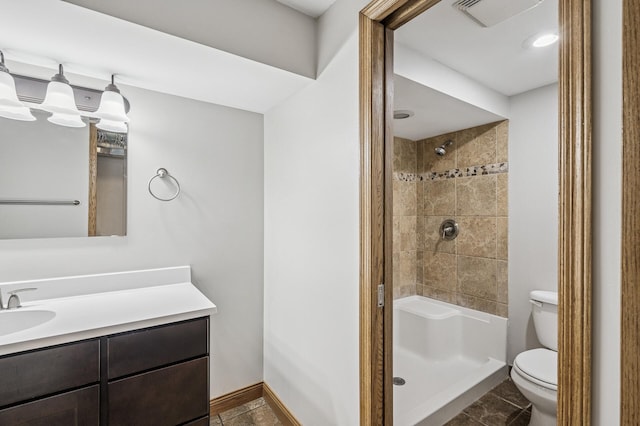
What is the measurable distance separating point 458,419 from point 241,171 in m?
2.11

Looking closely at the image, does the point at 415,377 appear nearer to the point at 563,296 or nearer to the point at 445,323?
the point at 445,323

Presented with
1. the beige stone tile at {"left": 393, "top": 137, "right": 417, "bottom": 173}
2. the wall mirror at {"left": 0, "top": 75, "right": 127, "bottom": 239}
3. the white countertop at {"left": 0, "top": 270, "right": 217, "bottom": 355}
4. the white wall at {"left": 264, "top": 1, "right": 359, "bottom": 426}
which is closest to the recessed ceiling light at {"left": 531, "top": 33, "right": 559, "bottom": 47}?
the white wall at {"left": 264, "top": 1, "right": 359, "bottom": 426}

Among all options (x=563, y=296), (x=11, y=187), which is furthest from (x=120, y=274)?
(x=563, y=296)

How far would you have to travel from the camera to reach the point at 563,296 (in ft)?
2.40

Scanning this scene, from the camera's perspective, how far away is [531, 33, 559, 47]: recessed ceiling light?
167 centimetres

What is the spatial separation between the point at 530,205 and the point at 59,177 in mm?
3060

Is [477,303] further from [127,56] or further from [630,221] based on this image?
[127,56]

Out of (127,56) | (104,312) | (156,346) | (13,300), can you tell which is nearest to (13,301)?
(13,300)

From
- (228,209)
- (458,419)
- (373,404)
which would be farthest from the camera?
(228,209)

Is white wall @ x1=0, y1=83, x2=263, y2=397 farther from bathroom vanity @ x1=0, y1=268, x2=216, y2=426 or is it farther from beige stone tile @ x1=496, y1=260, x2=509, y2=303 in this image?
beige stone tile @ x1=496, y1=260, x2=509, y2=303

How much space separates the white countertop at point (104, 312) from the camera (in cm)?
108

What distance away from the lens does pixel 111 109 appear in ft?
5.22

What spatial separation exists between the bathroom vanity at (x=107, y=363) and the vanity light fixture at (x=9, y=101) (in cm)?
80

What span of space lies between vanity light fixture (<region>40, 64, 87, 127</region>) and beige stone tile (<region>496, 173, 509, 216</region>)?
9.54 feet
